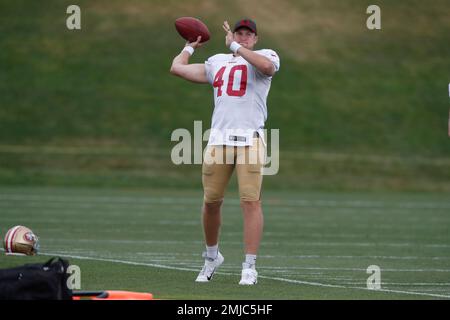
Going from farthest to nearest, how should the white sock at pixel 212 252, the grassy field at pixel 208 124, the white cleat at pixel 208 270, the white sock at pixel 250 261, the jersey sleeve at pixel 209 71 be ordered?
the grassy field at pixel 208 124 < the jersey sleeve at pixel 209 71 < the white sock at pixel 212 252 < the white cleat at pixel 208 270 < the white sock at pixel 250 261

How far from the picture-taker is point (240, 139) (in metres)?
8.66

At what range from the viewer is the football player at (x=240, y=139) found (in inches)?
339

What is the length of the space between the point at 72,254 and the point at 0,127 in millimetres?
18327

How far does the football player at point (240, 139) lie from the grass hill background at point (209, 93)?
51.0 ft

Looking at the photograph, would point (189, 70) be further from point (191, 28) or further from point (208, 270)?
point (208, 270)

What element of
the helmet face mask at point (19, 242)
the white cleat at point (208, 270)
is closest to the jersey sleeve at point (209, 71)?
the white cleat at point (208, 270)

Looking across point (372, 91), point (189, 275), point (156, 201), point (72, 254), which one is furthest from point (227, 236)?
point (372, 91)

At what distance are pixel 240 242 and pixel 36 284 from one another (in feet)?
20.7

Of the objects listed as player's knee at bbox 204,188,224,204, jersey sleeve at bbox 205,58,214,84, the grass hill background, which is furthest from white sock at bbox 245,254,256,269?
the grass hill background

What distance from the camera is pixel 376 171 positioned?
2703 cm

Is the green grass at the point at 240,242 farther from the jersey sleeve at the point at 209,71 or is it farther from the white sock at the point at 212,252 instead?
the jersey sleeve at the point at 209,71

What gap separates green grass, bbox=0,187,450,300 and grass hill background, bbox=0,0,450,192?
4923 mm

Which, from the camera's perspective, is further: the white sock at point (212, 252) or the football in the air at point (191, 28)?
the football in the air at point (191, 28)

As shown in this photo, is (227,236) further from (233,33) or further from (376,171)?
(376,171)
